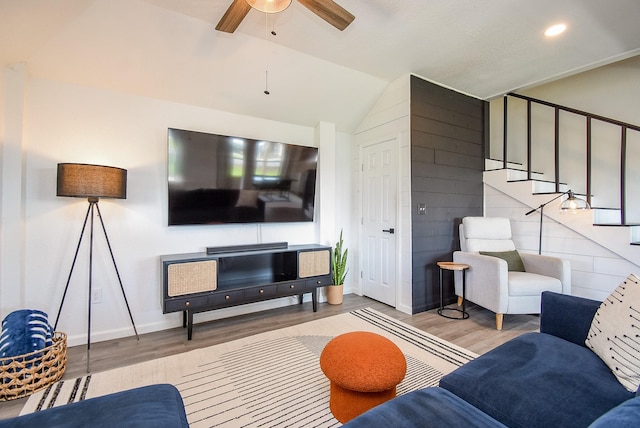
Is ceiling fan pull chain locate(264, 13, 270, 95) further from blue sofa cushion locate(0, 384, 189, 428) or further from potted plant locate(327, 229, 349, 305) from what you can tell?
blue sofa cushion locate(0, 384, 189, 428)

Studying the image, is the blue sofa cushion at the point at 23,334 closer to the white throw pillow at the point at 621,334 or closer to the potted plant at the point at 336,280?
the potted plant at the point at 336,280

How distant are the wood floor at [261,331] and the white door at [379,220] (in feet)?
0.94

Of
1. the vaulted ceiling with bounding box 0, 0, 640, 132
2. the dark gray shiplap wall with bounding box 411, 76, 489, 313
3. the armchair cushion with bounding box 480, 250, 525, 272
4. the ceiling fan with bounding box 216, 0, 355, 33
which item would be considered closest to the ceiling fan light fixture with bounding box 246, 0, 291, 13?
the ceiling fan with bounding box 216, 0, 355, 33

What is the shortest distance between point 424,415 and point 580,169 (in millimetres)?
4199

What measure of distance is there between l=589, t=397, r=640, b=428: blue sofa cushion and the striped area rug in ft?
4.14

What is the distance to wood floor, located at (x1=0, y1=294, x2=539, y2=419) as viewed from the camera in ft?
7.57

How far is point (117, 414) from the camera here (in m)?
1.02

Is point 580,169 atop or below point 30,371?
atop

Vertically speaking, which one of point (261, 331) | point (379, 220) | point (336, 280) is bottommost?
point (261, 331)

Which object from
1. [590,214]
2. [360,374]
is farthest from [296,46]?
[590,214]

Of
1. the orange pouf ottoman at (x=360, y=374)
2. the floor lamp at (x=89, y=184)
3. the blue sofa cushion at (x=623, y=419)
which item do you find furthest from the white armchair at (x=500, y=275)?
the floor lamp at (x=89, y=184)

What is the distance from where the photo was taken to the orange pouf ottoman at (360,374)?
1.43m

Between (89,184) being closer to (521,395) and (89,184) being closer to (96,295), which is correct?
(96,295)

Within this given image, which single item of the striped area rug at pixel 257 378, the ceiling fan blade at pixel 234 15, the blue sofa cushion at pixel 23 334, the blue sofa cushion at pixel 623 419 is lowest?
the striped area rug at pixel 257 378
